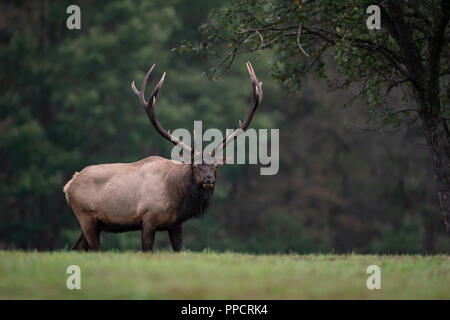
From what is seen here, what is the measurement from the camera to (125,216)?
12523mm

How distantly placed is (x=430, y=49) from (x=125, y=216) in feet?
19.6

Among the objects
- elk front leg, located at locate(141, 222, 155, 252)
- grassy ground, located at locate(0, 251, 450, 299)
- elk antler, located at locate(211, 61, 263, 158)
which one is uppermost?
elk antler, located at locate(211, 61, 263, 158)

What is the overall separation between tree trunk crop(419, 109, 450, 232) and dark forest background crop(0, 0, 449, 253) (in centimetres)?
1542

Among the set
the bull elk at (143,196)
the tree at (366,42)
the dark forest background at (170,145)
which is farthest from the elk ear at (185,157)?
the dark forest background at (170,145)

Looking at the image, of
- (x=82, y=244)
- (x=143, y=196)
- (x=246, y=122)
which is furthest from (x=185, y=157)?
(x=82, y=244)

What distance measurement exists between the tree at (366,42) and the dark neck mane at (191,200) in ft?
7.18

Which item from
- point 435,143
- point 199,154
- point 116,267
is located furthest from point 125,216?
point 435,143

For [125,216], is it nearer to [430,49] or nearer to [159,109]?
[430,49]

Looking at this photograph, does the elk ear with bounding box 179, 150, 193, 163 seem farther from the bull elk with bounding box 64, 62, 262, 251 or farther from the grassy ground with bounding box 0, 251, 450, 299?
the grassy ground with bounding box 0, 251, 450, 299

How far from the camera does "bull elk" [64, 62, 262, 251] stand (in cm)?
1235

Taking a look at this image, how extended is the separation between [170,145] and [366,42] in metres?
19.6
